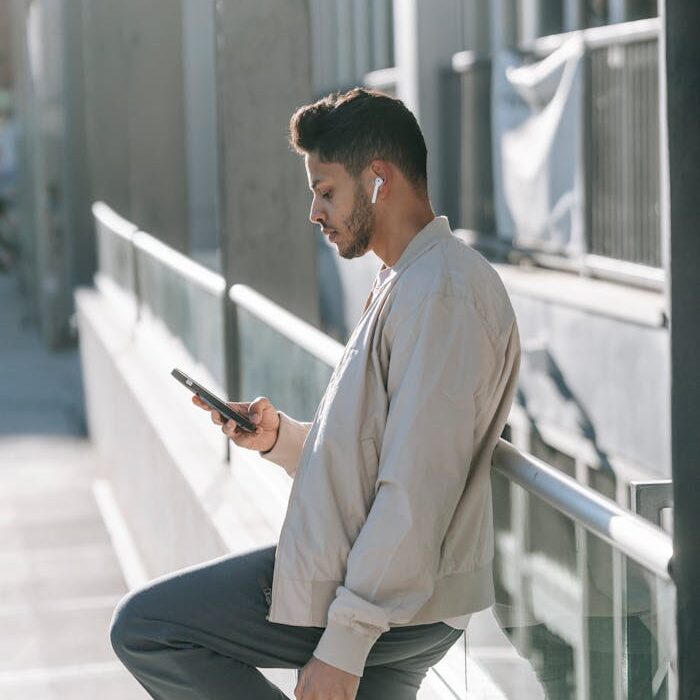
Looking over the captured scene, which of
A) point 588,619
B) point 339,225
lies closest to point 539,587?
point 588,619

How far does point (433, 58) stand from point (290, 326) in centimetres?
965

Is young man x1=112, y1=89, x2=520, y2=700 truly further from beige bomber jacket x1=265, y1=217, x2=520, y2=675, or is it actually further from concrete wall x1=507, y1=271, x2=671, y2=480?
concrete wall x1=507, y1=271, x2=671, y2=480

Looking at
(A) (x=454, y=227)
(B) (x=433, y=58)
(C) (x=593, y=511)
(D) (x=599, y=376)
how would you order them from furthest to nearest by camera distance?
(A) (x=454, y=227) < (B) (x=433, y=58) < (D) (x=599, y=376) < (C) (x=593, y=511)

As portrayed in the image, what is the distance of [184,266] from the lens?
8.16m

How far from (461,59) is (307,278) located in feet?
25.1

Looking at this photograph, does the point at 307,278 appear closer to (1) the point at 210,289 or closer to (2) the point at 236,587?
(1) the point at 210,289

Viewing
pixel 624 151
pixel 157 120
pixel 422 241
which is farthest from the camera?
pixel 157 120

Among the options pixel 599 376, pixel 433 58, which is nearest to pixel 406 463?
pixel 599 376

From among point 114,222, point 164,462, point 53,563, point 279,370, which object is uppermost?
point 279,370

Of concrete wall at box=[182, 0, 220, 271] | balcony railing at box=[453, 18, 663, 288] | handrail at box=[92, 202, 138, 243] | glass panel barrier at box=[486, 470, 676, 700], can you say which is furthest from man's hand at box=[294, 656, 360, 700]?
concrete wall at box=[182, 0, 220, 271]

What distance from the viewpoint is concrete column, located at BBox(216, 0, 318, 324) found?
653 centimetres

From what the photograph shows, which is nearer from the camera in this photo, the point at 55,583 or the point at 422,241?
the point at 422,241

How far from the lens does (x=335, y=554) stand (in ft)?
9.30

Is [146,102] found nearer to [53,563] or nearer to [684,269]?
[53,563]
